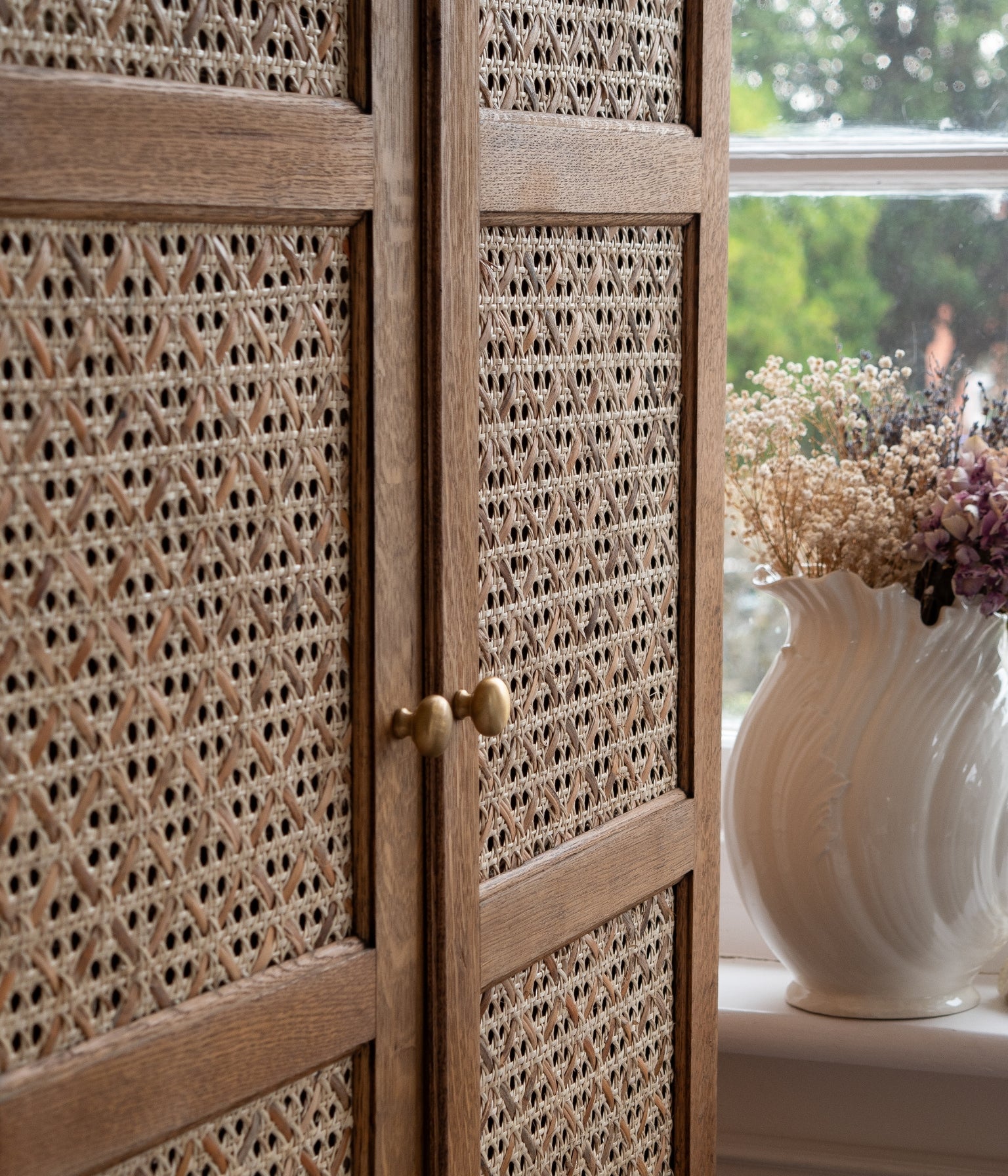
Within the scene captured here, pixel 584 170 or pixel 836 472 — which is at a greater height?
pixel 584 170

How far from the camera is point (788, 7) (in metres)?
1.91

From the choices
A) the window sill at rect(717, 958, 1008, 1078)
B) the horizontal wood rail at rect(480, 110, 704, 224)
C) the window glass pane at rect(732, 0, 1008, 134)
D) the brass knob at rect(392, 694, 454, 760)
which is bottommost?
the window sill at rect(717, 958, 1008, 1078)

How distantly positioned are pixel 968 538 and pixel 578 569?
611 mm

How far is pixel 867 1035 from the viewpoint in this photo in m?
1.71

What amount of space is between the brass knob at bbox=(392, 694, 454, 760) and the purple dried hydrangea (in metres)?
0.81

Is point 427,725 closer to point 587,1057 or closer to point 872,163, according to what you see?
point 587,1057

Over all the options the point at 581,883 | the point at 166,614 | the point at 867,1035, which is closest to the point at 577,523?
the point at 581,883

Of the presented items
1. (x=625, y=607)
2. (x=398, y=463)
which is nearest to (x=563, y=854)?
(x=625, y=607)

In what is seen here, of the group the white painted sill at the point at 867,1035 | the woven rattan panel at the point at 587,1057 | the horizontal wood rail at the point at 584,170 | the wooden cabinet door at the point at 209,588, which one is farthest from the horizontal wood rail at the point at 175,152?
the white painted sill at the point at 867,1035

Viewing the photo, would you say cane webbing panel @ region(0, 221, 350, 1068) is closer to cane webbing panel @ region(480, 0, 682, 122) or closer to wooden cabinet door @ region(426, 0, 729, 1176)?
wooden cabinet door @ region(426, 0, 729, 1176)

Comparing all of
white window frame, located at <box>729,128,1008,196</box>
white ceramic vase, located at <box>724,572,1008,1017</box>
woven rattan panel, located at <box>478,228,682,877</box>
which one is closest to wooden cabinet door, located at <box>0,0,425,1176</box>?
woven rattan panel, located at <box>478,228,682,877</box>

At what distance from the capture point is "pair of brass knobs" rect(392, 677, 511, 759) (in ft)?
3.16

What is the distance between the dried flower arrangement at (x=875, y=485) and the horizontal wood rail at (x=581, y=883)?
1.58 ft

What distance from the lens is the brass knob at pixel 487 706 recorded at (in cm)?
100
